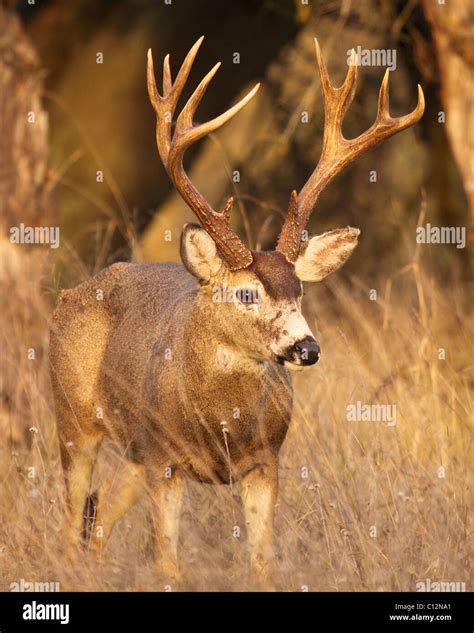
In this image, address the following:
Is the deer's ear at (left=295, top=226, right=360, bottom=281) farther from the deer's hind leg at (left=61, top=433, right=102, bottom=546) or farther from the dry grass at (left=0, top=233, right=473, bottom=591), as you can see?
the deer's hind leg at (left=61, top=433, right=102, bottom=546)

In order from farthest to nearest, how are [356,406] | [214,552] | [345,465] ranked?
A: 1. [356,406]
2. [345,465]
3. [214,552]

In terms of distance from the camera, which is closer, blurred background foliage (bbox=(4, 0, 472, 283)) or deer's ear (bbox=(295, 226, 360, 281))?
deer's ear (bbox=(295, 226, 360, 281))

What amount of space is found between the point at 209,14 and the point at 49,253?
615cm

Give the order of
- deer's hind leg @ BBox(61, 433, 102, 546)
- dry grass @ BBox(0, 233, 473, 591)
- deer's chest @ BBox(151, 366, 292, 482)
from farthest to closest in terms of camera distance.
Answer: deer's hind leg @ BBox(61, 433, 102, 546), deer's chest @ BBox(151, 366, 292, 482), dry grass @ BBox(0, 233, 473, 591)

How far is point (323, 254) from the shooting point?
647 centimetres

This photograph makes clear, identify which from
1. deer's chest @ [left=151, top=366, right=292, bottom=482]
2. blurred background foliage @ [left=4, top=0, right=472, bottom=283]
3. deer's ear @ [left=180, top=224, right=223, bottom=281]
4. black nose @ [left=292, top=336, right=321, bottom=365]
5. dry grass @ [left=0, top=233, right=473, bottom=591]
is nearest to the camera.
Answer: black nose @ [left=292, top=336, right=321, bottom=365]

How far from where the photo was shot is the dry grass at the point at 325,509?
19.5 feet

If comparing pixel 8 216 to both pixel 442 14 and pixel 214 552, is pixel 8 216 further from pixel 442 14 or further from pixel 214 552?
pixel 214 552

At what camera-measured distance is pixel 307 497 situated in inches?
270

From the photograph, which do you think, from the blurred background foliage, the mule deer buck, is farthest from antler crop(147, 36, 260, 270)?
the blurred background foliage

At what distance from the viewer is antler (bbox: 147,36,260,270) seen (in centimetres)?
605

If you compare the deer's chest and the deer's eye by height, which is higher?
the deer's eye

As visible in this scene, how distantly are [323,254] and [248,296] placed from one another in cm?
62
